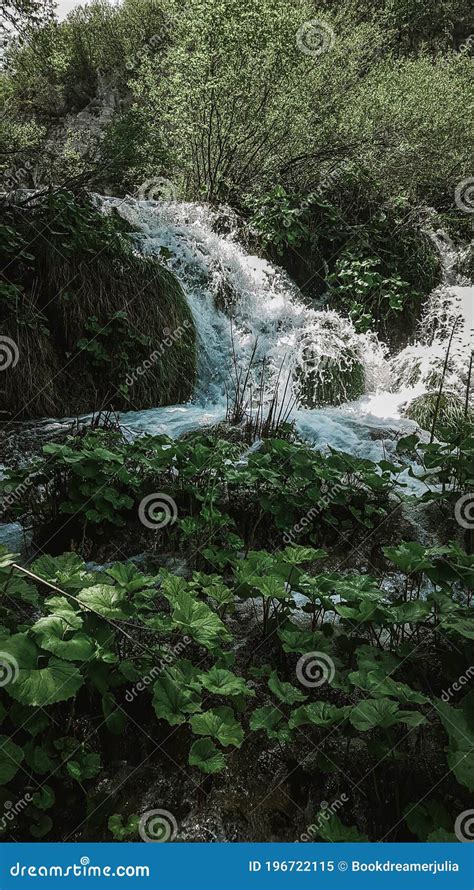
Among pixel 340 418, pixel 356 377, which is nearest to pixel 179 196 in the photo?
pixel 356 377

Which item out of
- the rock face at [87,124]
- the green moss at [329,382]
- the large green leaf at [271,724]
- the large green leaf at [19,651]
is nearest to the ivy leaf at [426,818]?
the large green leaf at [271,724]

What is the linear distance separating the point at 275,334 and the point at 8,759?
271 inches

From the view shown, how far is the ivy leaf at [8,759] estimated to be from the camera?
55.6 inches

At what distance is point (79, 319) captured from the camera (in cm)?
543

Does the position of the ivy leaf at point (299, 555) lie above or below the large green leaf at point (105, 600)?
above

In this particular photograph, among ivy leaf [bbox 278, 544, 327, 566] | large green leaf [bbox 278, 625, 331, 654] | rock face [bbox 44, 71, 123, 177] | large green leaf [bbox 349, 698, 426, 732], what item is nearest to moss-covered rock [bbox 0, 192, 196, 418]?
ivy leaf [bbox 278, 544, 327, 566]

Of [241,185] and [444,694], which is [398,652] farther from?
[241,185]

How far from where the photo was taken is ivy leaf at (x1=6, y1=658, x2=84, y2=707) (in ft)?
4.58

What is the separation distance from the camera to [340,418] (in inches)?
232

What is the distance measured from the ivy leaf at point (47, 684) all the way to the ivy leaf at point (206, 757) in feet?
1.25

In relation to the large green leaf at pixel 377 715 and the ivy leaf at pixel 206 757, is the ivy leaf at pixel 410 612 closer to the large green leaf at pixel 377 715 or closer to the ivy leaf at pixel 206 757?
the large green leaf at pixel 377 715

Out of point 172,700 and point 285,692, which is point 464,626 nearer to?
point 285,692

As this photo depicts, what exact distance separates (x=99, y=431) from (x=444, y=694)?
2.63 m

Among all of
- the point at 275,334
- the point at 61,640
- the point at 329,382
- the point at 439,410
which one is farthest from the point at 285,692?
the point at 275,334
